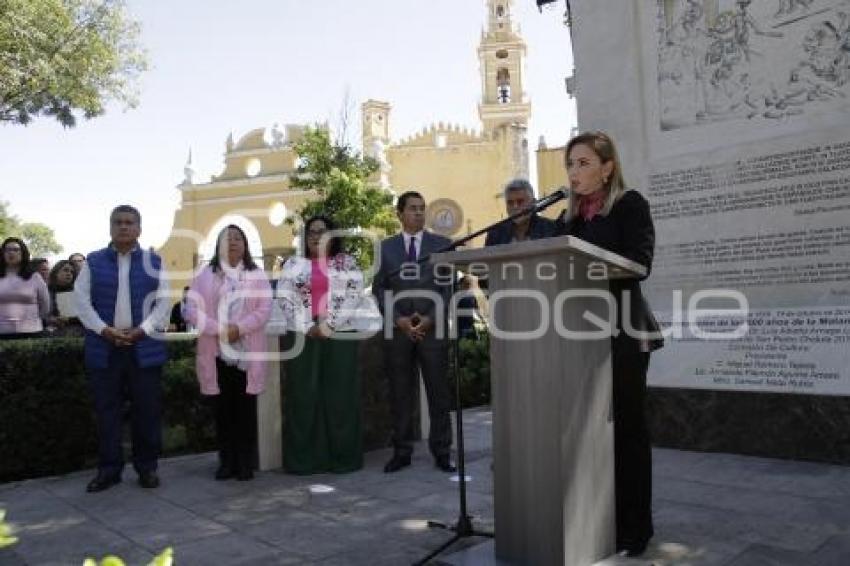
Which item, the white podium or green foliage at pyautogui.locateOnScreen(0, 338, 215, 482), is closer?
the white podium

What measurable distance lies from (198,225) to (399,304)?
127ft

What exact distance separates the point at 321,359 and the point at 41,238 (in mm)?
80556

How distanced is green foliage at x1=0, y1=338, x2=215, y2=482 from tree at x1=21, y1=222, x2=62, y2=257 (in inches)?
2974

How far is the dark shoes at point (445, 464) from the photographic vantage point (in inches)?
210

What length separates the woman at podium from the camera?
3186 millimetres

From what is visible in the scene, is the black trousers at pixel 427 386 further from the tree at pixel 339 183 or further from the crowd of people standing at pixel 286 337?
the tree at pixel 339 183

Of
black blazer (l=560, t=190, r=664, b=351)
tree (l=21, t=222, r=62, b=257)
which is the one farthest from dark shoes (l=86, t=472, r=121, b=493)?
tree (l=21, t=222, r=62, b=257)

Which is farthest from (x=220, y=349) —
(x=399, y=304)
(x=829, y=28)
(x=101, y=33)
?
(x=101, y=33)

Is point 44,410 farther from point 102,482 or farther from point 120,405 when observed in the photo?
point 102,482

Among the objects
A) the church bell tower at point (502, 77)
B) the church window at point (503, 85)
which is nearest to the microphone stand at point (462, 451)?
the church bell tower at point (502, 77)

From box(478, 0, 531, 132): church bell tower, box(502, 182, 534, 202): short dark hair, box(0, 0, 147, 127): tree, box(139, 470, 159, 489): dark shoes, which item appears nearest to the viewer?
box(139, 470, 159, 489): dark shoes

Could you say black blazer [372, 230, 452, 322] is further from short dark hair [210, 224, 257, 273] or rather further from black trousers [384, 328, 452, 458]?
short dark hair [210, 224, 257, 273]

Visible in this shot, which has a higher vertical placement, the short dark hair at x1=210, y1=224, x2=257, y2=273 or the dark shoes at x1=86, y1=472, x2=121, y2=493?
the short dark hair at x1=210, y1=224, x2=257, y2=273

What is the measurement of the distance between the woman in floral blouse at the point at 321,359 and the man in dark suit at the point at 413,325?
0.30 m
